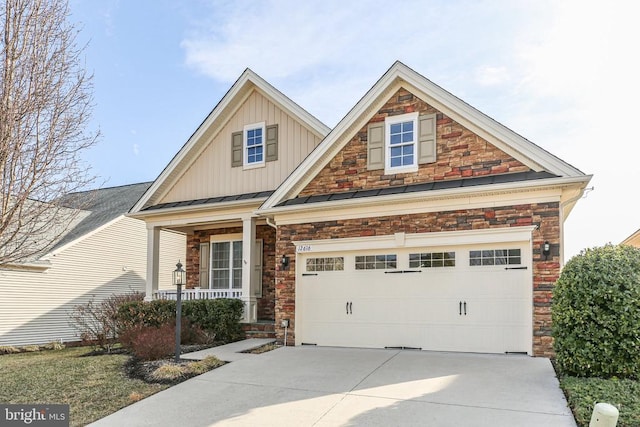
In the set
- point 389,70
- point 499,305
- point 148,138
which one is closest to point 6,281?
point 148,138

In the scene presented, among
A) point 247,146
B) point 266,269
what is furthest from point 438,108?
point 266,269

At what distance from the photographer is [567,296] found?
7.75 meters

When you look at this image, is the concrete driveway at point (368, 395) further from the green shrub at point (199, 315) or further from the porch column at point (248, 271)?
the porch column at point (248, 271)

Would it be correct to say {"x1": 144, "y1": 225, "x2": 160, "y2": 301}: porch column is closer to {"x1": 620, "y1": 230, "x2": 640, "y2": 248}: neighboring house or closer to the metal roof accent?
the metal roof accent

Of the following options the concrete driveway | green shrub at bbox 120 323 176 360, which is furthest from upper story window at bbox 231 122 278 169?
the concrete driveway

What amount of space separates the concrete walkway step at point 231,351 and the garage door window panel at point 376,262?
3.04 m

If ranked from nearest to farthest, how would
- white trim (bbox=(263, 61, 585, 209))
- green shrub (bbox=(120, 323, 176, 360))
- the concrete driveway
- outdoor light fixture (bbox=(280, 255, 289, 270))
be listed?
the concrete driveway
white trim (bbox=(263, 61, 585, 209))
green shrub (bbox=(120, 323, 176, 360))
outdoor light fixture (bbox=(280, 255, 289, 270))

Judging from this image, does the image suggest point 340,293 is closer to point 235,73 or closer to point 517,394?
point 517,394

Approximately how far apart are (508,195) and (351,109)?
13.5 feet

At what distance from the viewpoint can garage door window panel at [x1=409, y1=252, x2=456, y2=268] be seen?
1041cm

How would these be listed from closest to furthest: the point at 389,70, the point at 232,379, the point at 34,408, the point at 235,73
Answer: the point at 34,408, the point at 232,379, the point at 389,70, the point at 235,73

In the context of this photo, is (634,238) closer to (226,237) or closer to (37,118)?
(226,237)

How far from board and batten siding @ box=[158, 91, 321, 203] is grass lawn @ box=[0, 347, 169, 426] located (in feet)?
19.9

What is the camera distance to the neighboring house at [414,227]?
9656 millimetres
